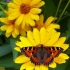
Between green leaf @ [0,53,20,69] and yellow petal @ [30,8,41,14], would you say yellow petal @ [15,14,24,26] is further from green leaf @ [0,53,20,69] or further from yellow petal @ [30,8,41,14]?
green leaf @ [0,53,20,69]

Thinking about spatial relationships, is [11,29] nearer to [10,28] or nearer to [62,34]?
[10,28]

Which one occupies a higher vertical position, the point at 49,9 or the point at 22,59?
the point at 49,9

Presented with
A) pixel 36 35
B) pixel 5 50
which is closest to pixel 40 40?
pixel 36 35

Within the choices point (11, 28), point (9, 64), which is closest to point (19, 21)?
point (11, 28)

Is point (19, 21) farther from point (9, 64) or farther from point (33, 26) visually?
point (9, 64)

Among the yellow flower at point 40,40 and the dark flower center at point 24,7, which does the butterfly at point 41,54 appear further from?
the dark flower center at point 24,7
